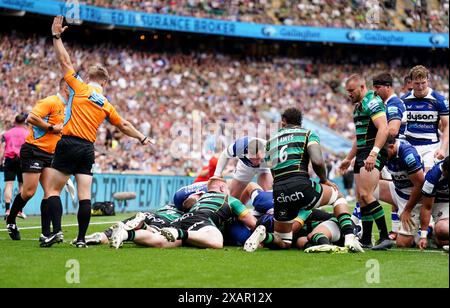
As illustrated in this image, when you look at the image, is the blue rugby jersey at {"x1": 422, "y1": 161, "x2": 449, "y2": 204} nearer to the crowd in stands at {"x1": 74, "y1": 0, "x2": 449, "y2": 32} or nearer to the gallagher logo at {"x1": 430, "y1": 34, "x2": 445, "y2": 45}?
the crowd in stands at {"x1": 74, "y1": 0, "x2": 449, "y2": 32}

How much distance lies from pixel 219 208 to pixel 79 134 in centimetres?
205

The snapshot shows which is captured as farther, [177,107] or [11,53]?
[177,107]

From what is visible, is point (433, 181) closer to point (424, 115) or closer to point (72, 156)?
point (424, 115)

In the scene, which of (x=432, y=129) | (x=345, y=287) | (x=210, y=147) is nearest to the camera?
(x=345, y=287)

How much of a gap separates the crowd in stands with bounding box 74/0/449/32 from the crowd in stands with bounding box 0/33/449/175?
2.33 m

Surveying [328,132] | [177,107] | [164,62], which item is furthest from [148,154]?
[328,132]

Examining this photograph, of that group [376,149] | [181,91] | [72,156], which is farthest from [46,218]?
[181,91]

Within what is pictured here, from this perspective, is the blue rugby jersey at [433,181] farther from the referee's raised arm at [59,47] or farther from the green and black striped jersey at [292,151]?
the referee's raised arm at [59,47]

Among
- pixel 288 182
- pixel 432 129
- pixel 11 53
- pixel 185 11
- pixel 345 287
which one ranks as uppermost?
pixel 185 11

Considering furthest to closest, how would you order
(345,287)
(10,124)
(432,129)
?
(10,124) < (432,129) < (345,287)

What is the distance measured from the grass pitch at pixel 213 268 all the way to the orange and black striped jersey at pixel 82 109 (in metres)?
1.46

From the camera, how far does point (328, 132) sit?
3938 centimetres

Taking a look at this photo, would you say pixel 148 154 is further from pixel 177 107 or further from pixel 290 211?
pixel 290 211

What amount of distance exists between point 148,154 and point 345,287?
913 inches
